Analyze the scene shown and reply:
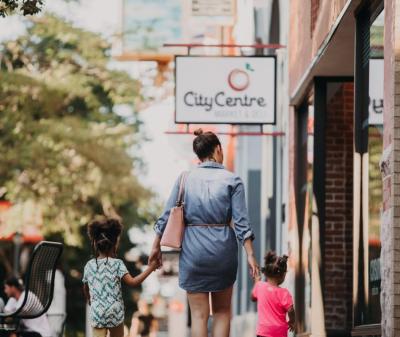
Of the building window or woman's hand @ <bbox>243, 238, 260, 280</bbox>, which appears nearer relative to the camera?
woman's hand @ <bbox>243, 238, 260, 280</bbox>

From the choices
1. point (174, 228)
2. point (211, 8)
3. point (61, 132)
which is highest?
point (211, 8)

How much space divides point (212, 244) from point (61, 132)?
72.8 feet

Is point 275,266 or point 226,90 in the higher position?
point 226,90

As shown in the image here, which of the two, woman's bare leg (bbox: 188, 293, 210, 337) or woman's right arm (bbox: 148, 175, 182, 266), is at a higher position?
woman's right arm (bbox: 148, 175, 182, 266)

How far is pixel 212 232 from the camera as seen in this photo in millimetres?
10930

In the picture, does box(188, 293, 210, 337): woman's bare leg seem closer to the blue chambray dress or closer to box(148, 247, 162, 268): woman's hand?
the blue chambray dress

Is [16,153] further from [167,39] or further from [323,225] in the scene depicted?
[323,225]

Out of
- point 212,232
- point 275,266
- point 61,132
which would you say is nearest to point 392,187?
point 212,232

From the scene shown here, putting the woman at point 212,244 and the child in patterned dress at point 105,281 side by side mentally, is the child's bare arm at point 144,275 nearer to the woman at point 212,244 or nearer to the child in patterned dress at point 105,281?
the woman at point 212,244

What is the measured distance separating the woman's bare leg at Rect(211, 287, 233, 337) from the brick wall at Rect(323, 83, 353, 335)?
20.1ft

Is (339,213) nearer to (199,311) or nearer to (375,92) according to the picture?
(375,92)

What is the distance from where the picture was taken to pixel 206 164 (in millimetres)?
11164

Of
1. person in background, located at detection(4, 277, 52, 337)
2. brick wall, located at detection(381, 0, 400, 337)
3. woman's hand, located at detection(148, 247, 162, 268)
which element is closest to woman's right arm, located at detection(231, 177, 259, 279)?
woman's hand, located at detection(148, 247, 162, 268)

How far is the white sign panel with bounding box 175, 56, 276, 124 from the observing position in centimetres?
1944
